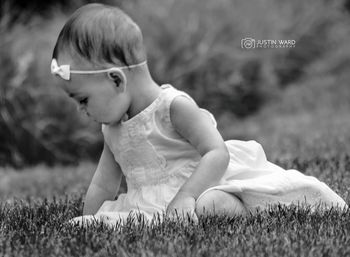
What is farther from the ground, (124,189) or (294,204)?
(294,204)

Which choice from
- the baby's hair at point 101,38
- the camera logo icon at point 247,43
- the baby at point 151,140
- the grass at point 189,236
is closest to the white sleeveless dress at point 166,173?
the baby at point 151,140

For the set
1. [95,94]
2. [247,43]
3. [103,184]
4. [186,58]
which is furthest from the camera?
[247,43]

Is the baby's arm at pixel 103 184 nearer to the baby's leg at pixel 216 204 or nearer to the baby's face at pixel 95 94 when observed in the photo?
the baby's face at pixel 95 94

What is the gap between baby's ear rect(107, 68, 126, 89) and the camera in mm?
3164

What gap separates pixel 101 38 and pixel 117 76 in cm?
19

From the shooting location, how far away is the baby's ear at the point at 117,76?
3164 millimetres

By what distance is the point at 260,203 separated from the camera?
10.7 feet

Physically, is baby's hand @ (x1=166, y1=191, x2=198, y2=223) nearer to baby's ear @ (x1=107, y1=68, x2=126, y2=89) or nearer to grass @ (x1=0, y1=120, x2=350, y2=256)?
grass @ (x1=0, y1=120, x2=350, y2=256)

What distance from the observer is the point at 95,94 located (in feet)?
10.4

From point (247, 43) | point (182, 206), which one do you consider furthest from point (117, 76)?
point (247, 43)

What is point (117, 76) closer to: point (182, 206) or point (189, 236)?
point (182, 206)

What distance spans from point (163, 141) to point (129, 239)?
0.74 meters

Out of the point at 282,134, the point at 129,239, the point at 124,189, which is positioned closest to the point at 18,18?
the point at 282,134

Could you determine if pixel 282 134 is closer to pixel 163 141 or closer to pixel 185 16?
pixel 185 16
